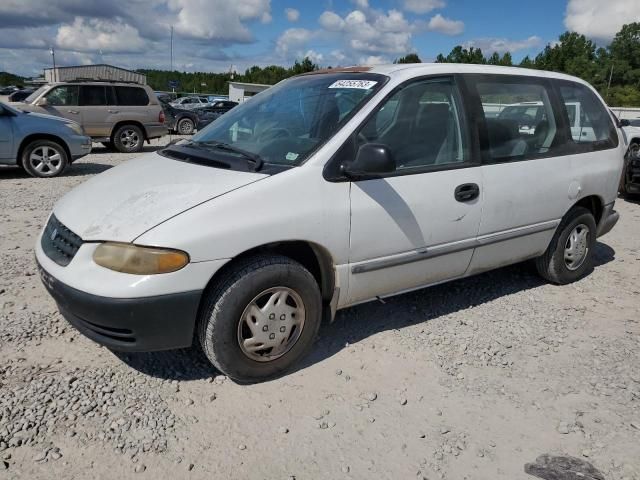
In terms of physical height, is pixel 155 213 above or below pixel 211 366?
above

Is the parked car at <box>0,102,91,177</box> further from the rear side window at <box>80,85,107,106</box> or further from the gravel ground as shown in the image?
the gravel ground

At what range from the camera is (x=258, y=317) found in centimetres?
294

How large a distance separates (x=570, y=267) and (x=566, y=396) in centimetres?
203

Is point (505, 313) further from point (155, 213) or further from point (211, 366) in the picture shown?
point (155, 213)

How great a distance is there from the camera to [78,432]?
2.59 m

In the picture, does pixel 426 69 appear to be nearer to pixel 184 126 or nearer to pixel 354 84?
pixel 354 84

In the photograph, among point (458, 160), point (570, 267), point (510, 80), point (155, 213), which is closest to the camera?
point (155, 213)

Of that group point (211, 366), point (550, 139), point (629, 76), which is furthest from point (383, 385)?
point (629, 76)

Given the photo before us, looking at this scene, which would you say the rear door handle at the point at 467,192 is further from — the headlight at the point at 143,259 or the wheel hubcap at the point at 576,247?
the headlight at the point at 143,259

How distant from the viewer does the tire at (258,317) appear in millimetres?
2795

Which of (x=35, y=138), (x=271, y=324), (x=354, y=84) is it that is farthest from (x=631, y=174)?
(x=35, y=138)

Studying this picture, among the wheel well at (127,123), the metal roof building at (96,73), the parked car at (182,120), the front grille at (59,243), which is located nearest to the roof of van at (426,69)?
the front grille at (59,243)

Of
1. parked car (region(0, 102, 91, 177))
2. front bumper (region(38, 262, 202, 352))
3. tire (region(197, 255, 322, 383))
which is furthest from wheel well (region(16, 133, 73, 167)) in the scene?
tire (region(197, 255, 322, 383))

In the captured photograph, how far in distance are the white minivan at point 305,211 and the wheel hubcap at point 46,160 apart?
6675mm
